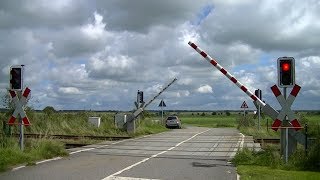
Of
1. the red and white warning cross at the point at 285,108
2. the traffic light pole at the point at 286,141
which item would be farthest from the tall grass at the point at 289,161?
the red and white warning cross at the point at 285,108

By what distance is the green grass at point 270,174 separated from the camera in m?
12.2

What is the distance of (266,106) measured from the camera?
15906 millimetres

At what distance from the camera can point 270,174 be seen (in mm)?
12672

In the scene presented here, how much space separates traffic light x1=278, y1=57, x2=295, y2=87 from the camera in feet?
46.9

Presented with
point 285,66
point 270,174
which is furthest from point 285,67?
point 270,174

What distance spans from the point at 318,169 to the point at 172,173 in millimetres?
4232

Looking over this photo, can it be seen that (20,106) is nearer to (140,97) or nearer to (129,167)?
(129,167)

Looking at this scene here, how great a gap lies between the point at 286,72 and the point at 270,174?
3.29 metres

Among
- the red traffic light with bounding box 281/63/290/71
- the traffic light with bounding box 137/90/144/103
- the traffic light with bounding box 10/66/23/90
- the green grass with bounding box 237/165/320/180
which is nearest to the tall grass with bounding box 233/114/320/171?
the green grass with bounding box 237/165/320/180

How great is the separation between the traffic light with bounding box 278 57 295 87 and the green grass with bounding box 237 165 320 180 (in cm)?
252

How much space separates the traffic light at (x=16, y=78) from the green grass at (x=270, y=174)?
295 inches

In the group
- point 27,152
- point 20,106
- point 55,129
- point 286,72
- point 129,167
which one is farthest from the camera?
point 55,129

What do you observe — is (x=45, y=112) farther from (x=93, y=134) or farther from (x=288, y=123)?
(x=288, y=123)

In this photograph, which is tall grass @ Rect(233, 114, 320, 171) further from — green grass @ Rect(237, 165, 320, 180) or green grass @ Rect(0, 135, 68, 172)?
green grass @ Rect(0, 135, 68, 172)
